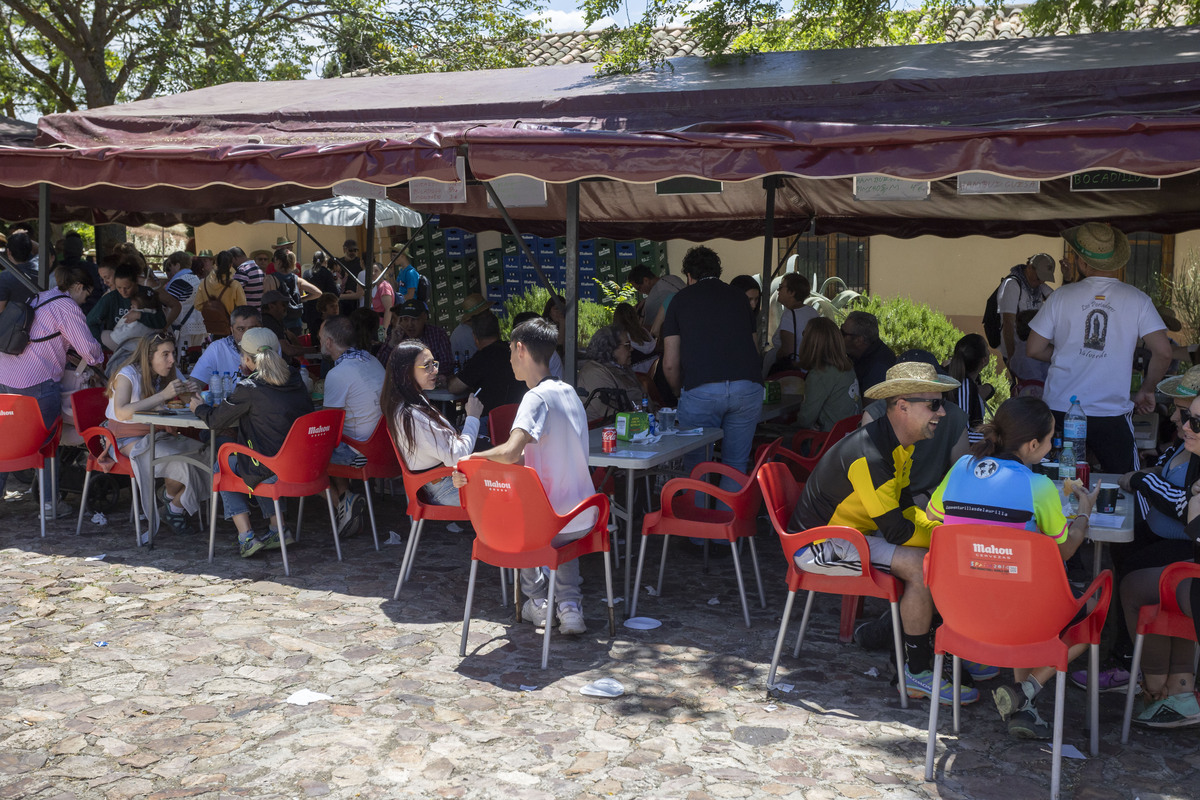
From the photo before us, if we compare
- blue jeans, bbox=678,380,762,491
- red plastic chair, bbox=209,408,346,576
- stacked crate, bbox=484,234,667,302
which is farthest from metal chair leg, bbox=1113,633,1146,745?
stacked crate, bbox=484,234,667,302

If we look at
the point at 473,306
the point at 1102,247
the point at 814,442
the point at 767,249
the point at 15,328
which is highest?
the point at 767,249

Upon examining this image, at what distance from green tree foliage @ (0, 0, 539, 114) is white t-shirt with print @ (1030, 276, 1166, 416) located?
546 inches

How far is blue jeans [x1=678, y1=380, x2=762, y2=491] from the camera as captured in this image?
647 cm

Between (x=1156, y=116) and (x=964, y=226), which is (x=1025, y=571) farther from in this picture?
(x=964, y=226)

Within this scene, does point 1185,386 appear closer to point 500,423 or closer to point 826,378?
point 826,378

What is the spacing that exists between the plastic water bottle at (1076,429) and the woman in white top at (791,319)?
3255 millimetres

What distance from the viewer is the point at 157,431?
22.7 ft

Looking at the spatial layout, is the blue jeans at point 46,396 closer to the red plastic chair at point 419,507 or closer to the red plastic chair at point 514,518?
the red plastic chair at point 419,507

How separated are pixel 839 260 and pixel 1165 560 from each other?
44.9 ft

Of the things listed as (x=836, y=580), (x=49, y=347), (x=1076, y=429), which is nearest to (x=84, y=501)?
(x=49, y=347)

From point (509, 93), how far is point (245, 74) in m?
11.2

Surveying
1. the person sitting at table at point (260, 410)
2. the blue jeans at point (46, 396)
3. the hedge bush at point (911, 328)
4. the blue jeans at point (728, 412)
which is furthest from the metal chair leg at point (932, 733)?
the hedge bush at point (911, 328)

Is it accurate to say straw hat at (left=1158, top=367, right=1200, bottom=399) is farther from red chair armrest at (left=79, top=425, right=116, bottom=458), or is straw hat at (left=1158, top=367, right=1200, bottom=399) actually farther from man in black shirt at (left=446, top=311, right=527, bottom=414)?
red chair armrest at (left=79, top=425, right=116, bottom=458)

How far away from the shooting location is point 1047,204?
918 cm
